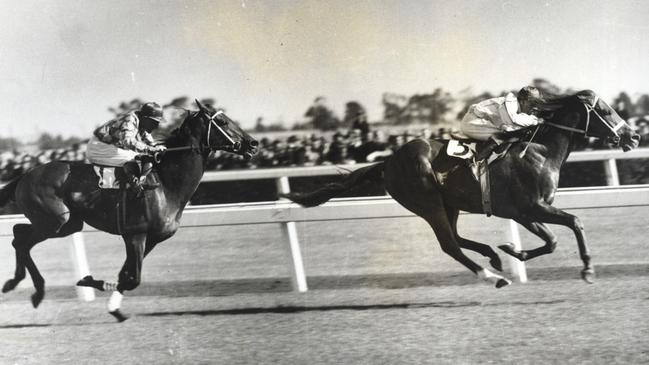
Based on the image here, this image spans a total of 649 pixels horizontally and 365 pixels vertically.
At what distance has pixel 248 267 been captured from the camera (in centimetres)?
527

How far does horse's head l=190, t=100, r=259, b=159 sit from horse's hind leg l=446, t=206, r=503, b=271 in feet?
4.08

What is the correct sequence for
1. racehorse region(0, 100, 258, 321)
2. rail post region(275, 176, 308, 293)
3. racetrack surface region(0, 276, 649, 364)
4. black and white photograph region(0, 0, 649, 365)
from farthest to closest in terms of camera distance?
rail post region(275, 176, 308, 293)
racehorse region(0, 100, 258, 321)
black and white photograph region(0, 0, 649, 365)
racetrack surface region(0, 276, 649, 364)

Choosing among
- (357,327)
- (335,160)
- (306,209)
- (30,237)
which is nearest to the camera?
(357,327)

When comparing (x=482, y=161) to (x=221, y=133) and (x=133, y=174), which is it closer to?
(x=221, y=133)

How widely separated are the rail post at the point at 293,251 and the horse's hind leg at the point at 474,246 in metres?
1.07

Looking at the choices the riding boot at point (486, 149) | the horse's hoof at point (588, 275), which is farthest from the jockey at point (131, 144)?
the horse's hoof at point (588, 275)

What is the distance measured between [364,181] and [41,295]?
2116 mm

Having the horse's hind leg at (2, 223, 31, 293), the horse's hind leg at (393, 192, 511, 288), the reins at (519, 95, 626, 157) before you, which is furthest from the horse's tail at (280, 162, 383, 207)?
the horse's hind leg at (2, 223, 31, 293)

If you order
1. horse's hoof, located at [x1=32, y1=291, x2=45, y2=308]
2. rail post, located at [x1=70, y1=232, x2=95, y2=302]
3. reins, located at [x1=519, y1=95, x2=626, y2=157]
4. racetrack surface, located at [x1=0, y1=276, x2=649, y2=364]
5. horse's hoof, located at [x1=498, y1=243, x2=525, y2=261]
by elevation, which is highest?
reins, located at [x1=519, y1=95, x2=626, y2=157]

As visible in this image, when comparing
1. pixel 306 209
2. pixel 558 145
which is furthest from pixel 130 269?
pixel 558 145

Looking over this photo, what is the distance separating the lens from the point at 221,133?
4270 millimetres

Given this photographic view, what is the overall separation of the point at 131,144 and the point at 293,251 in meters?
1.34

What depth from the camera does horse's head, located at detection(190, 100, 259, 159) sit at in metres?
4.26

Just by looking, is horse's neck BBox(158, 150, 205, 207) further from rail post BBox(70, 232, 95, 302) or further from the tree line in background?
rail post BBox(70, 232, 95, 302)
